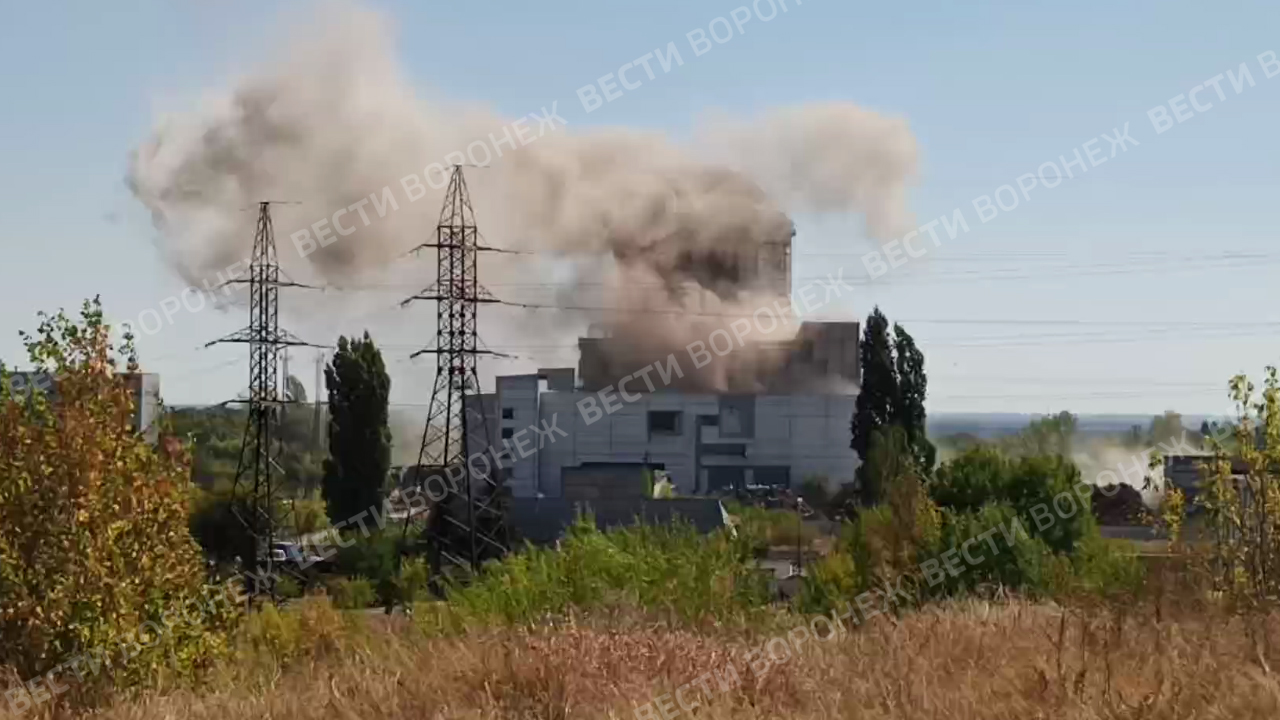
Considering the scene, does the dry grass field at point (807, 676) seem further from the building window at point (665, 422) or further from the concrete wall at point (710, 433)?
the building window at point (665, 422)

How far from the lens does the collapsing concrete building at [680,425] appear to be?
7944cm

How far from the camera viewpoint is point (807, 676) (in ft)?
31.6

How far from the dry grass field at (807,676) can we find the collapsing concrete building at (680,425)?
67.2 m

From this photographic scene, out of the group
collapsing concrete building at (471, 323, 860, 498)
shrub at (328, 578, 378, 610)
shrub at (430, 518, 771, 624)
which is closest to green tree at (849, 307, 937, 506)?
collapsing concrete building at (471, 323, 860, 498)

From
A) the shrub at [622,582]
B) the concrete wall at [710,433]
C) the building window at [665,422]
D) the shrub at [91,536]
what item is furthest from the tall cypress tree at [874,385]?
the shrub at [91,536]

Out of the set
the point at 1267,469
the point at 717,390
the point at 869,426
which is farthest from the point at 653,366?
the point at 1267,469

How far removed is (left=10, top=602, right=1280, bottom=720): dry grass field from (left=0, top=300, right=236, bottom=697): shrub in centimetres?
84

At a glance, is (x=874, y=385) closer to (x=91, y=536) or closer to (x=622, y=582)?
(x=622, y=582)

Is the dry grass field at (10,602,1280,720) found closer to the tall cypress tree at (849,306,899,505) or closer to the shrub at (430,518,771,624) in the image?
the shrub at (430,518,771,624)

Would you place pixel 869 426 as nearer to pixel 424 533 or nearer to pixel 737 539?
pixel 424 533

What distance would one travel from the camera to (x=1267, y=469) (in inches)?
639

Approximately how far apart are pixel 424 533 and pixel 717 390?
4073 centimetres

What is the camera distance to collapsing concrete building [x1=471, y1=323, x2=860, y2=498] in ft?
261

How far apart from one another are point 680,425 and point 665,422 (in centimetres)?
89
